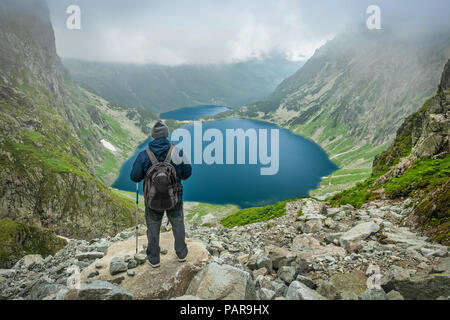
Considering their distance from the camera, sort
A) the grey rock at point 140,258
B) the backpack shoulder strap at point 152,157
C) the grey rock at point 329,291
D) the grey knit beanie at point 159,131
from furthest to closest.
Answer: the grey rock at point 140,258, the grey knit beanie at point 159,131, the backpack shoulder strap at point 152,157, the grey rock at point 329,291

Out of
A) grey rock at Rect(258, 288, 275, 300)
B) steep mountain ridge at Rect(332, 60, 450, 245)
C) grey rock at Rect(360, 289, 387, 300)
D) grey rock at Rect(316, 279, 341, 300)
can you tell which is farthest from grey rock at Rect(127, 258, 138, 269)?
steep mountain ridge at Rect(332, 60, 450, 245)

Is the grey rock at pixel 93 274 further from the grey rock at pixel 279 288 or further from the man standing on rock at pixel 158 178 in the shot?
the grey rock at pixel 279 288

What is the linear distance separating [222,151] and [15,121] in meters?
112

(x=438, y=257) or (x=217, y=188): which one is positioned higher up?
(x=217, y=188)

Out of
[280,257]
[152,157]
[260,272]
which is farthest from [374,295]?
[152,157]

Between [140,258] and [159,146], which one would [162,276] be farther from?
[159,146]

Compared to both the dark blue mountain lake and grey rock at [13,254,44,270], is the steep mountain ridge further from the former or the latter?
the dark blue mountain lake

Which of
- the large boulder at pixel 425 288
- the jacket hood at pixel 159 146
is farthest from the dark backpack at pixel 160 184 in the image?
the large boulder at pixel 425 288

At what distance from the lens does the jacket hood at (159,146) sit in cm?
786

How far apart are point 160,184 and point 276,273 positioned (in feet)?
18.2

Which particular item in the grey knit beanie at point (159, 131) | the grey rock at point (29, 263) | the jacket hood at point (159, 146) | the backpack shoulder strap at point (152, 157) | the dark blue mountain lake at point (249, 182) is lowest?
the grey rock at point (29, 263)
